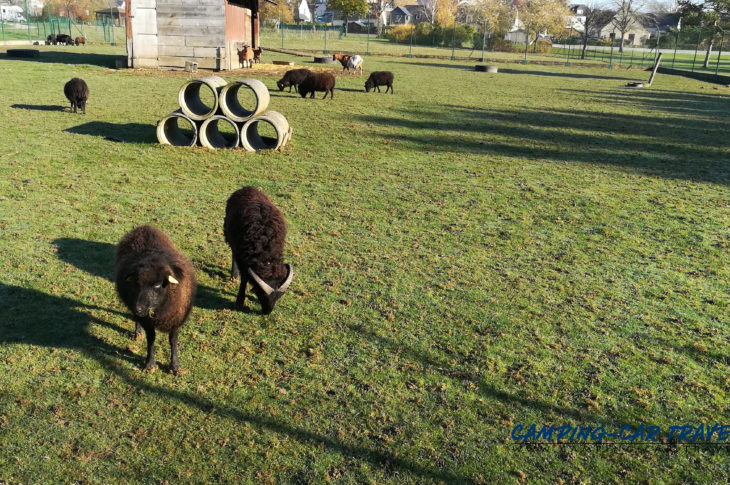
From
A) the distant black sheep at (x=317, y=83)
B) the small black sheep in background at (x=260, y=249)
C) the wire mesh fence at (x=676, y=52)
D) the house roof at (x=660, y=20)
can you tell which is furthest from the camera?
the house roof at (x=660, y=20)

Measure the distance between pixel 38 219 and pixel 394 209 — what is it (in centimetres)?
521

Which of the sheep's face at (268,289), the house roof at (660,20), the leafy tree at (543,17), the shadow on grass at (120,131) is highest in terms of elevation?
the house roof at (660,20)

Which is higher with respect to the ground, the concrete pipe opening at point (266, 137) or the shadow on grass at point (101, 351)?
the concrete pipe opening at point (266, 137)

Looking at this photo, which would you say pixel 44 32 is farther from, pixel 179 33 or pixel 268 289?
pixel 268 289

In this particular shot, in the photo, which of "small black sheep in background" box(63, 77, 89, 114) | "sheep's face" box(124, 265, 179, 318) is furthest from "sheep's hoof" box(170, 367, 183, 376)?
"small black sheep in background" box(63, 77, 89, 114)

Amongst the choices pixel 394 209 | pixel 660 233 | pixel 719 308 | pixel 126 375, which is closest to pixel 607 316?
pixel 719 308

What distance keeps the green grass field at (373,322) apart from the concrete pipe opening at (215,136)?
1.56 feet

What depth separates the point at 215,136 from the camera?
1202cm

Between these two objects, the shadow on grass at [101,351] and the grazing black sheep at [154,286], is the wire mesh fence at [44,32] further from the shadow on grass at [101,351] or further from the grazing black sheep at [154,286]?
the grazing black sheep at [154,286]

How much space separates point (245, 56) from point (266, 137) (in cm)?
1675

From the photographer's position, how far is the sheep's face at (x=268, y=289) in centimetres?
504

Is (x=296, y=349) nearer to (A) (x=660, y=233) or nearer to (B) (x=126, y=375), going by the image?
(B) (x=126, y=375)

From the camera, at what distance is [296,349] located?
4.75m

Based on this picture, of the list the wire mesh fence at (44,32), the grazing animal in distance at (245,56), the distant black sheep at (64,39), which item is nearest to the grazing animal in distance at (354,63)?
the grazing animal in distance at (245,56)
